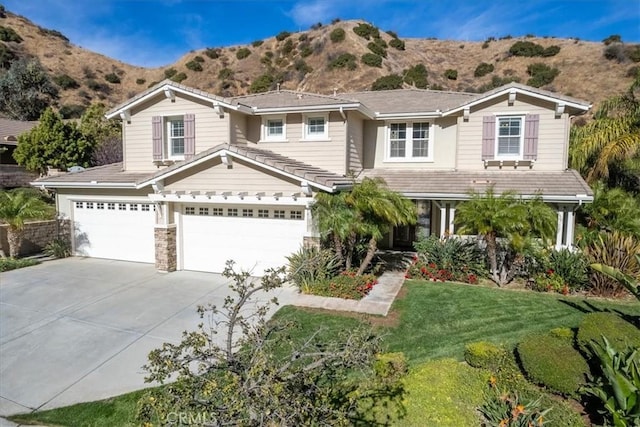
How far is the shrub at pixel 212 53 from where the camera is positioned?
201ft

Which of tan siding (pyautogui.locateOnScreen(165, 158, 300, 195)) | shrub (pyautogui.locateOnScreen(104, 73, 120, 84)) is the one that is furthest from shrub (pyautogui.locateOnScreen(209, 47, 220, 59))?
tan siding (pyautogui.locateOnScreen(165, 158, 300, 195))

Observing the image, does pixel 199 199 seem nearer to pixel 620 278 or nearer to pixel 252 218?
pixel 252 218

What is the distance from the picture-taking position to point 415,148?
15.8 metres

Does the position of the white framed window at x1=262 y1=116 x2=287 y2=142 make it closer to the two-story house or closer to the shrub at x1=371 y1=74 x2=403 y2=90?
the two-story house

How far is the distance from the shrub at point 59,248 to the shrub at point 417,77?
39.0m

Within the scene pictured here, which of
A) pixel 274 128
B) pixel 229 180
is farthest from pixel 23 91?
pixel 229 180

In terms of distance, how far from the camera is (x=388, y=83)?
4306 cm

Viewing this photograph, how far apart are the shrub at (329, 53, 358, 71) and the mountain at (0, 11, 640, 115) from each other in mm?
122

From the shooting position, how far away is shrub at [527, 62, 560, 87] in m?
44.0

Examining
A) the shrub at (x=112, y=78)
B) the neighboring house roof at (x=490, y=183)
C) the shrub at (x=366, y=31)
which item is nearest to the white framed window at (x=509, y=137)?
the neighboring house roof at (x=490, y=183)

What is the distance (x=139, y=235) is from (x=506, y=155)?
1405 centimetres

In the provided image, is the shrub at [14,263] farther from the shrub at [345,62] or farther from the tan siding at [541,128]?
the shrub at [345,62]

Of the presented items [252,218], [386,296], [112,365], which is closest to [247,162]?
[252,218]

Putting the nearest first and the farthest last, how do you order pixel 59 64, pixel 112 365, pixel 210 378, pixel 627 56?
pixel 210 378, pixel 112 365, pixel 627 56, pixel 59 64
